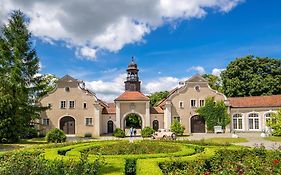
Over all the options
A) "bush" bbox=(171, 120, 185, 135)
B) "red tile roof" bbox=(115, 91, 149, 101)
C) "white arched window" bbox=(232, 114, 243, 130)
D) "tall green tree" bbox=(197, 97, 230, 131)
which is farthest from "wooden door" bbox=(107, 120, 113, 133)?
"white arched window" bbox=(232, 114, 243, 130)

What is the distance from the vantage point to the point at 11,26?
1237 inches

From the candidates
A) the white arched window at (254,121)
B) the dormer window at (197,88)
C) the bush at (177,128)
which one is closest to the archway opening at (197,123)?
the bush at (177,128)

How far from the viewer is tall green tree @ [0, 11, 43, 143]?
94.3 feet

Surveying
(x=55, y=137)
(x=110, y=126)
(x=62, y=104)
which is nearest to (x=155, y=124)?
(x=110, y=126)

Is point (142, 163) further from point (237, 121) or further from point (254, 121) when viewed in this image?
point (254, 121)

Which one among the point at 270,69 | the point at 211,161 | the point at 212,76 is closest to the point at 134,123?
the point at 212,76

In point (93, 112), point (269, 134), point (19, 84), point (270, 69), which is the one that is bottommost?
point (269, 134)

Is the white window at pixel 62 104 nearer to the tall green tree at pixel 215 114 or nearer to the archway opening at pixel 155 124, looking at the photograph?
the archway opening at pixel 155 124

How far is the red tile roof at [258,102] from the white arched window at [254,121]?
1.50m

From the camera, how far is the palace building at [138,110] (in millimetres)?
41000

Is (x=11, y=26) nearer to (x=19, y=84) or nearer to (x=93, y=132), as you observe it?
(x=19, y=84)

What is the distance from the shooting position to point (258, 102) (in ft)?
135

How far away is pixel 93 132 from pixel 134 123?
872 inches

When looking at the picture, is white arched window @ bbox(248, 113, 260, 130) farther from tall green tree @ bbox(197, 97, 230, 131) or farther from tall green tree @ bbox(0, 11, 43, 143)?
tall green tree @ bbox(0, 11, 43, 143)
